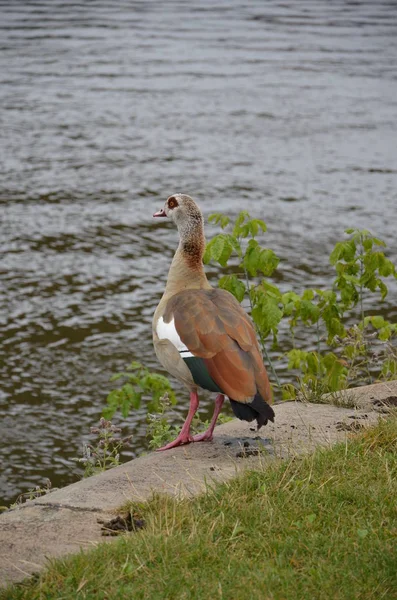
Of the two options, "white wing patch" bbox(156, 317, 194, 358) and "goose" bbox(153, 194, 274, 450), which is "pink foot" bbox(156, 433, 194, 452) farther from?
"white wing patch" bbox(156, 317, 194, 358)

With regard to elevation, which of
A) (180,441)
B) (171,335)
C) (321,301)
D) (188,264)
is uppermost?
(188,264)

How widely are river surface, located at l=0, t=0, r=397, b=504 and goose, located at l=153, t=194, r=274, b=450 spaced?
2679 millimetres

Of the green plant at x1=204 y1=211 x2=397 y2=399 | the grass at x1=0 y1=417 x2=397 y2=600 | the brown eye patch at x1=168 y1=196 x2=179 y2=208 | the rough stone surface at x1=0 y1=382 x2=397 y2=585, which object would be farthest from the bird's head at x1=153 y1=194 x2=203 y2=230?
the grass at x1=0 y1=417 x2=397 y2=600

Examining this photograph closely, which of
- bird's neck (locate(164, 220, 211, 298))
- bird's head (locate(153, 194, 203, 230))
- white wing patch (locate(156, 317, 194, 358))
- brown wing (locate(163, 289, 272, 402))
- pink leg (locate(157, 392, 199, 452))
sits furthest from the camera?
bird's head (locate(153, 194, 203, 230))

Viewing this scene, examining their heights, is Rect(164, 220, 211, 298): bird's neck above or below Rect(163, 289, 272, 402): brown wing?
above

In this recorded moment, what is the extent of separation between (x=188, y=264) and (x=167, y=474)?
5.34 ft

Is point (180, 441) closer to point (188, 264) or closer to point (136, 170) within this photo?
point (188, 264)

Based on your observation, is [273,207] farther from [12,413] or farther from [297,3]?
[297,3]

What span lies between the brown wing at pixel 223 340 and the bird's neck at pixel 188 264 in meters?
0.32

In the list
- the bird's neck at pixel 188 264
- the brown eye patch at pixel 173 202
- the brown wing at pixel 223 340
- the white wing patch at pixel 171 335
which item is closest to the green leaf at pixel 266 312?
the bird's neck at pixel 188 264

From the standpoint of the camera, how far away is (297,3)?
130 ft

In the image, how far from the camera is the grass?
14.4 ft

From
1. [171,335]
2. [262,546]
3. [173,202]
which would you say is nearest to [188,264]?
[173,202]

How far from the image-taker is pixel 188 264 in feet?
22.4
